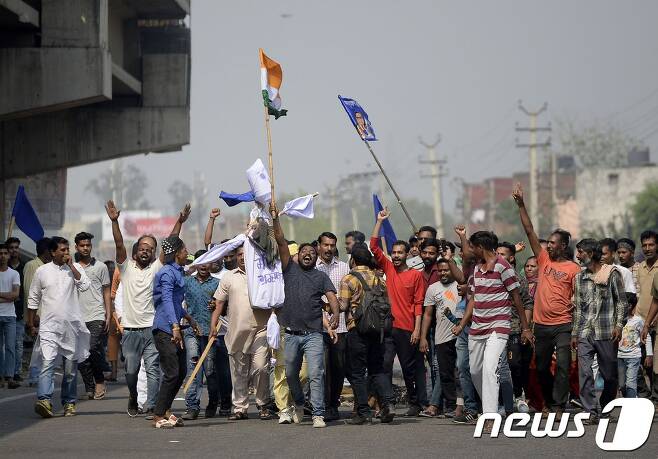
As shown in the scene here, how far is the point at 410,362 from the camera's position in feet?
49.2

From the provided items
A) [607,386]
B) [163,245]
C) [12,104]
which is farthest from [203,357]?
[12,104]

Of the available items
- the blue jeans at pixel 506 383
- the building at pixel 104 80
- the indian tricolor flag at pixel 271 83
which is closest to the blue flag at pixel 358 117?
the indian tricolor flag at pixel 271 83

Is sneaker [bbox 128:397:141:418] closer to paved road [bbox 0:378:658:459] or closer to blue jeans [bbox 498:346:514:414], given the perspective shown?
paved road [bbox 0:378:658:459]

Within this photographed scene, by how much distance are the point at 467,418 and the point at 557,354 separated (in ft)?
3.53

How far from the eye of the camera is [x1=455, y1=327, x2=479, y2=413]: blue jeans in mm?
13906

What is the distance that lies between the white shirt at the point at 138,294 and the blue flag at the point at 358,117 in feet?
15.7

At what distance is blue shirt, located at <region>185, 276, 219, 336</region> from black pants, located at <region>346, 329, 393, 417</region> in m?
1.60

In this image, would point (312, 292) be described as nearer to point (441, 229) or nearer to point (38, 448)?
point (38, 448)

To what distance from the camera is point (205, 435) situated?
13.1 metres

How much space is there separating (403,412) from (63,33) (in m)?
13.3

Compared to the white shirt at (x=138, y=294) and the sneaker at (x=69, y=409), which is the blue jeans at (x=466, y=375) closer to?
the white shirt at (x=138, y=294)

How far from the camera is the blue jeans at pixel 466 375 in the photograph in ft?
45.6

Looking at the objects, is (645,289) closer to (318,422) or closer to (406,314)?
(406,314)

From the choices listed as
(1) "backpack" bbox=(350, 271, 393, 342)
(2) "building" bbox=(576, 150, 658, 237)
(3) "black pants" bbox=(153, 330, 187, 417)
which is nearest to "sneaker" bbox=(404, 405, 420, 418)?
(1) "backpack" bbox=(350, 271, 393, 342)
